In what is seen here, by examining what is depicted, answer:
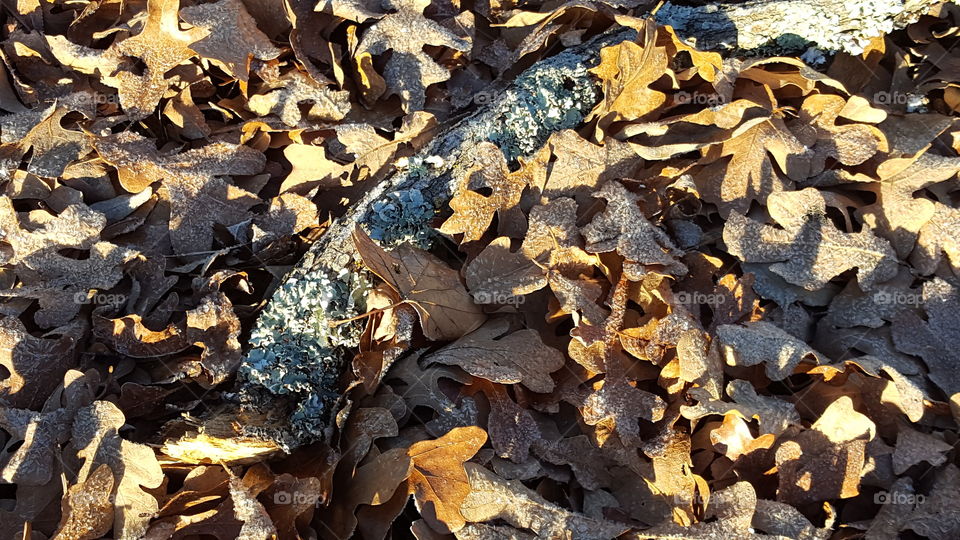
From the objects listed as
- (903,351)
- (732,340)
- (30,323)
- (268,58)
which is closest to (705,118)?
(732,340)

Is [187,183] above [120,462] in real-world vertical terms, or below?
above

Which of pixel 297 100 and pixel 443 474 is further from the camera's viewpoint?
pixel 297 100

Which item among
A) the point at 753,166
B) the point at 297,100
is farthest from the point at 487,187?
the point at 753,166

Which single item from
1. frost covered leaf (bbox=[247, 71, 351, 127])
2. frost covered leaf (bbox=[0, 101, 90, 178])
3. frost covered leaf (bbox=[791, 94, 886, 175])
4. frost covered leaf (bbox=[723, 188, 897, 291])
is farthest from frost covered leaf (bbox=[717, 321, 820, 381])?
frost covered leaf (bbox=[0, 101, 90, 178])

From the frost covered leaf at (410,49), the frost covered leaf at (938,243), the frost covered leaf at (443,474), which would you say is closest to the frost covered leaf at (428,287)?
the frost covered leaf at (443,474)

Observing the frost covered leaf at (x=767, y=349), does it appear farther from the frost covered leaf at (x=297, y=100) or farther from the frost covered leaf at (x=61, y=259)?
the frost covered leaf at (x=61, y=259)

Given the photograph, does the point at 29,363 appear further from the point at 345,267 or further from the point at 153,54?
the point at 153,54
